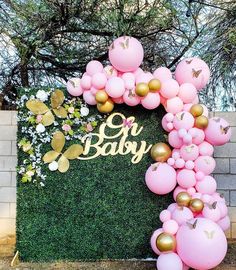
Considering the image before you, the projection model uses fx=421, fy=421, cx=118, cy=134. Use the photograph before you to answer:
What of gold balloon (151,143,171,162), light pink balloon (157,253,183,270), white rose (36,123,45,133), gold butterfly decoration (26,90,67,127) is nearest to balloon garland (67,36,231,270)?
gold balloon (151,143,171,162)

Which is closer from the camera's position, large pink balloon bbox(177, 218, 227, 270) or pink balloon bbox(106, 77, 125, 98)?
large pink balloon bbox(177, 218, 227, 270)

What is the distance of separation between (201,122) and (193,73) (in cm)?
45

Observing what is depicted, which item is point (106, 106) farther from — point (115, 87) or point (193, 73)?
point (193, 73)

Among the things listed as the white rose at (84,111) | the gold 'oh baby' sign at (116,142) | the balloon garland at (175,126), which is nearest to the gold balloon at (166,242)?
the balloon garland at (175,126)

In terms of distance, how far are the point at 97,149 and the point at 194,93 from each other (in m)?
1.05

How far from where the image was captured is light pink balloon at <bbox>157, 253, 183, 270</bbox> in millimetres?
3400

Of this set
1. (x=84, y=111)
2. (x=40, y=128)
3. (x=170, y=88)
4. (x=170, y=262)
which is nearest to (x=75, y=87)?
(x=84, y=111)

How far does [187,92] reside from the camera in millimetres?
3760

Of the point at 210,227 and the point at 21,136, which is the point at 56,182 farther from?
the point at 210,227

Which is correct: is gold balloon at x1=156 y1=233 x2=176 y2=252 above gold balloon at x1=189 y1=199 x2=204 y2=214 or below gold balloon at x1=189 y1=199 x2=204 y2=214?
below

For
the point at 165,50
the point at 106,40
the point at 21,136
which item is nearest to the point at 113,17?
the point at 106,40

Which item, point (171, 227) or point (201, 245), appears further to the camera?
point (171, 227)

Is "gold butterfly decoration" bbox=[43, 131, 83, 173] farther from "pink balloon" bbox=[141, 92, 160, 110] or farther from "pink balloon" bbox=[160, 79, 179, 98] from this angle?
"pink balloon" bbox=[160, 79, 179, 98]

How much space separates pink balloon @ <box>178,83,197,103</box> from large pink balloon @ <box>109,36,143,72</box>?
1.54 feet
